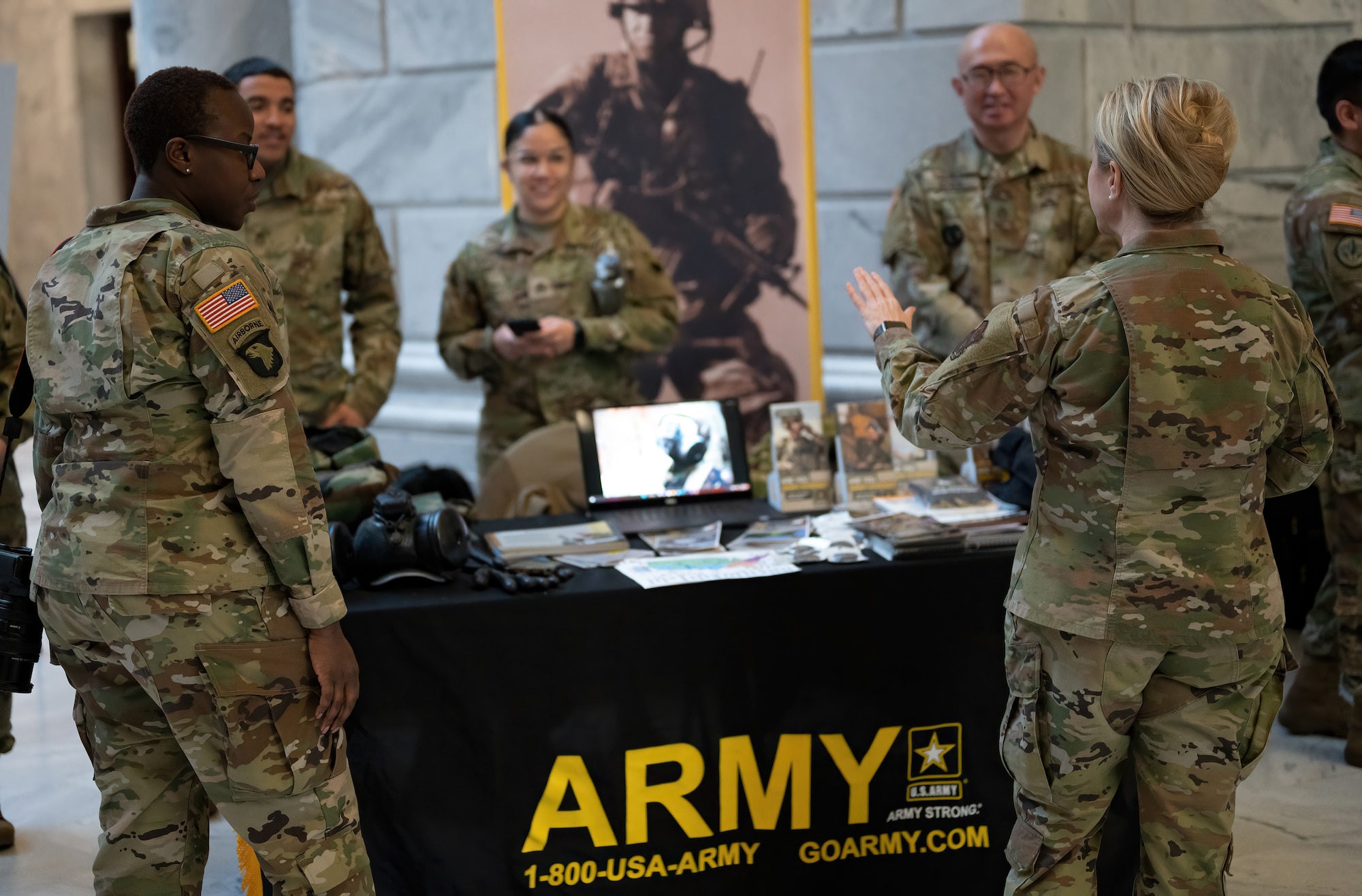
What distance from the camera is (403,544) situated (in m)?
2.34

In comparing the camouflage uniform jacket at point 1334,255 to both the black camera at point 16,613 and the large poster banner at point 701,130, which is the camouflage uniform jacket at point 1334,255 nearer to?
the large poster banner at point 701,130

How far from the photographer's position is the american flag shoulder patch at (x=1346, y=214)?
10.1 feet

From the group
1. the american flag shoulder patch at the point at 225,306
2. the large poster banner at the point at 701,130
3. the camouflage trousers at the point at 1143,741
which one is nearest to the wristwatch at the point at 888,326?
the camouflage trousers at the point at 1143,741

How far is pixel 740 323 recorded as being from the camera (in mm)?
4504

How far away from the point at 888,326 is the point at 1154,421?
1.67 ft

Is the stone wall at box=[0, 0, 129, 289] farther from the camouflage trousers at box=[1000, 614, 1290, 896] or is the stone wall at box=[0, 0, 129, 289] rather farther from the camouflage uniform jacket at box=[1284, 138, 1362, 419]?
the camouflage trousers at box=[1000, 614, 1290, 896]

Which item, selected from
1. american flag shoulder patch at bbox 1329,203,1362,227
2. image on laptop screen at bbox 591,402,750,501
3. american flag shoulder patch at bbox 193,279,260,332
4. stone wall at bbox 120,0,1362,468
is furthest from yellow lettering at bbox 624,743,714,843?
stone wall at bbox 120,0,1362,468

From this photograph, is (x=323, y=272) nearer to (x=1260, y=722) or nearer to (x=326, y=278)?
(x=326, y=278)

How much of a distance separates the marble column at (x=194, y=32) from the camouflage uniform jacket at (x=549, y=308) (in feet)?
5.91

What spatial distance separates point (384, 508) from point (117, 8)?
8.65m

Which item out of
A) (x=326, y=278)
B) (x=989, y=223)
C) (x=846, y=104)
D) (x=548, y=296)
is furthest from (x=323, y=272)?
(x=846, y=104)

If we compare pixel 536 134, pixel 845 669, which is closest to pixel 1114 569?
pixel 845 669

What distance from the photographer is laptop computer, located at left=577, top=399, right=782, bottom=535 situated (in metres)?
2.80

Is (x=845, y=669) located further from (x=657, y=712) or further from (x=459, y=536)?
(x=459, y=536)
